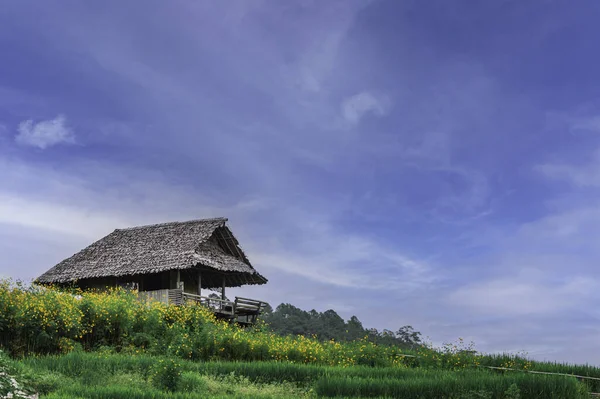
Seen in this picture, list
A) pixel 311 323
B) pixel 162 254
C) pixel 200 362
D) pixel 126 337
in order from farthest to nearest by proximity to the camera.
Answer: pixel 311 323
pixel 162 254
pixel 126 337
pixel 200 362

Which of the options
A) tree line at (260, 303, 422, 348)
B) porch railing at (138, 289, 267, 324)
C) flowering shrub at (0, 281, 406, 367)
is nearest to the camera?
flowering shrub at (0, 281, 406, 367)

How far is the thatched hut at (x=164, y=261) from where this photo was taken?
27.3 meters

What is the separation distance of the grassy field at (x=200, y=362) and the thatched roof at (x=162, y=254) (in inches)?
207

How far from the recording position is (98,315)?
19203 millimetres

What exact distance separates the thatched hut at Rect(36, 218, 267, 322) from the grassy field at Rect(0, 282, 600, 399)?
5.46m

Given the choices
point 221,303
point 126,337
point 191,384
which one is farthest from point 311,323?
point 191,384

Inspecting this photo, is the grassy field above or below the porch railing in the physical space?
below

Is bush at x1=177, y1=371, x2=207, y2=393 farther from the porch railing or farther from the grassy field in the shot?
the porch railing

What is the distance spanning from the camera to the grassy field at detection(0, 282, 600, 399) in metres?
11.8

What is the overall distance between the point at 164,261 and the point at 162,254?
30.0 inches

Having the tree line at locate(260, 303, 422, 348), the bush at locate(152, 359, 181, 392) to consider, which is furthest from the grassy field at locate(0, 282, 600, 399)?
the tree line at locate(260, 303, 422, 348)

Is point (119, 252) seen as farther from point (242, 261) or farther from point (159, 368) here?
point (159, 368)

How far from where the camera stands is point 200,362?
50.5 feet

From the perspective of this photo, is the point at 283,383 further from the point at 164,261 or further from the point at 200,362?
the point at 164,261
